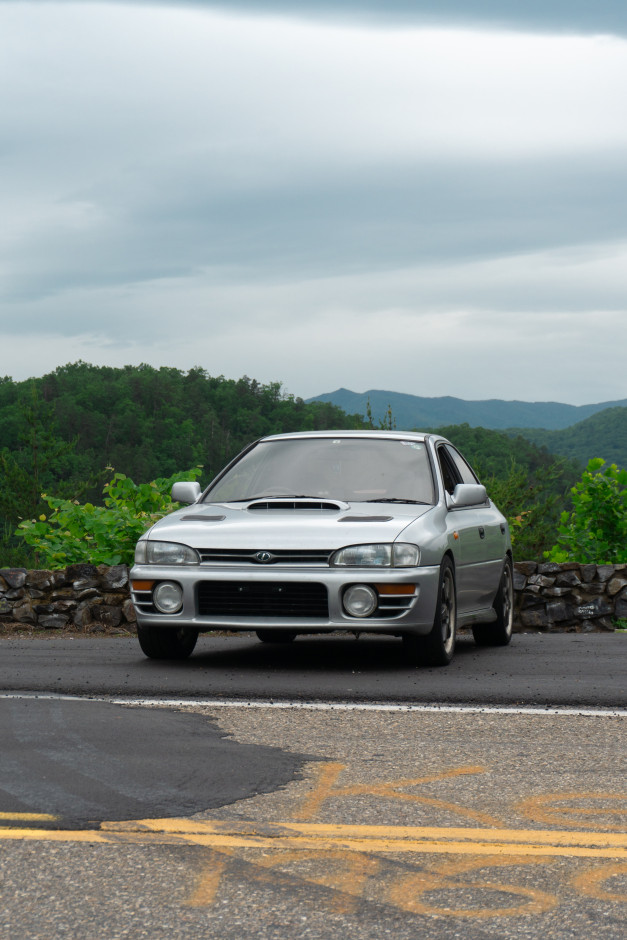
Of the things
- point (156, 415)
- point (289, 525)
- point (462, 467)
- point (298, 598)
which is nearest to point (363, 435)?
point (462, 467)

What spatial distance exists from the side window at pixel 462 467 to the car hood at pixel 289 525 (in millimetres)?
1564

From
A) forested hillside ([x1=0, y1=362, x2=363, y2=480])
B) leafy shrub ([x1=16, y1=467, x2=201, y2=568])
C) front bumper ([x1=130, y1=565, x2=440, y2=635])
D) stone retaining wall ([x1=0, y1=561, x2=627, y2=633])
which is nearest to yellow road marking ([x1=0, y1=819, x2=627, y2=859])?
front bumper ([x1=130, y1=565, x2=440, y2=635])

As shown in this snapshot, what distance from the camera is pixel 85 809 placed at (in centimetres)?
448

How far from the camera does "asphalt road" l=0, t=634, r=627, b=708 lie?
7223 millimetres

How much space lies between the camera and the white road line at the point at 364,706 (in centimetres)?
669

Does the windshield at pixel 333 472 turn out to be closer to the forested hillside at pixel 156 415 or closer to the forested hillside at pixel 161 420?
the forested hillside at pixel 161 420

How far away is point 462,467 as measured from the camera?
10.5m

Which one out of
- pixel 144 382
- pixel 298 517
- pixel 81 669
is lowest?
pixel 81 669

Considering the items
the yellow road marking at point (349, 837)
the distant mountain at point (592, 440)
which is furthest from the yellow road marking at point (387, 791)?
the distant mountain at point (592, 440)

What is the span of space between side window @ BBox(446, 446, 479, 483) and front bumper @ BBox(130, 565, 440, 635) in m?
2.22

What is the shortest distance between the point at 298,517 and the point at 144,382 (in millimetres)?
124752

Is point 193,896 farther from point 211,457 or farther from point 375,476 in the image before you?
point 211,457

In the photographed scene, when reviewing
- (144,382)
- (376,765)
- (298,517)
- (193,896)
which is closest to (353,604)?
(298,517)

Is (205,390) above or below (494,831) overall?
above
